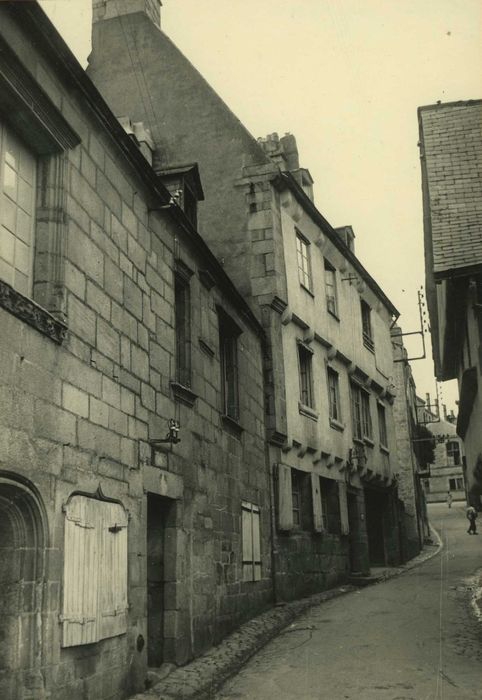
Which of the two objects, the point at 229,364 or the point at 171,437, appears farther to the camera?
the point at 229,364

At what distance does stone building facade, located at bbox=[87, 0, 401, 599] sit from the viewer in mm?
14211

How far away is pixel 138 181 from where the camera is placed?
8.61 meters

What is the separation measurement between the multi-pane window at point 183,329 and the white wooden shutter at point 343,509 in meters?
7.69

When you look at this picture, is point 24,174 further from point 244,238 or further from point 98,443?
point 244,238

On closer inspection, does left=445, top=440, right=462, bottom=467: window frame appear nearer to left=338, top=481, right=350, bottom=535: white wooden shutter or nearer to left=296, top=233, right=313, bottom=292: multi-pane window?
left=338, top=481, right=350, bottom=535: white wooden shutter

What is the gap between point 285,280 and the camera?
14.8 meters

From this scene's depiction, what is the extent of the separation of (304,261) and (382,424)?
6642 mm

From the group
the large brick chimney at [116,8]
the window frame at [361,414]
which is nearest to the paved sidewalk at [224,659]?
the window frame at [361,414]

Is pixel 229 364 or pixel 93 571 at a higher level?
pixel 229 364

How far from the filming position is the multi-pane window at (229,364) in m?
12.0

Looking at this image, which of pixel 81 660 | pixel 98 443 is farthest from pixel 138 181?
pixel 81 660

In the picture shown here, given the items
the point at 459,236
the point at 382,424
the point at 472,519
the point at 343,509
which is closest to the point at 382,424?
the point at 382,424

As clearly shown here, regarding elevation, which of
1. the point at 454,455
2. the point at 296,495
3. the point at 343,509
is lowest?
the point at 343,509

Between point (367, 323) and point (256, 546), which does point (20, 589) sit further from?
point (367, 323)
